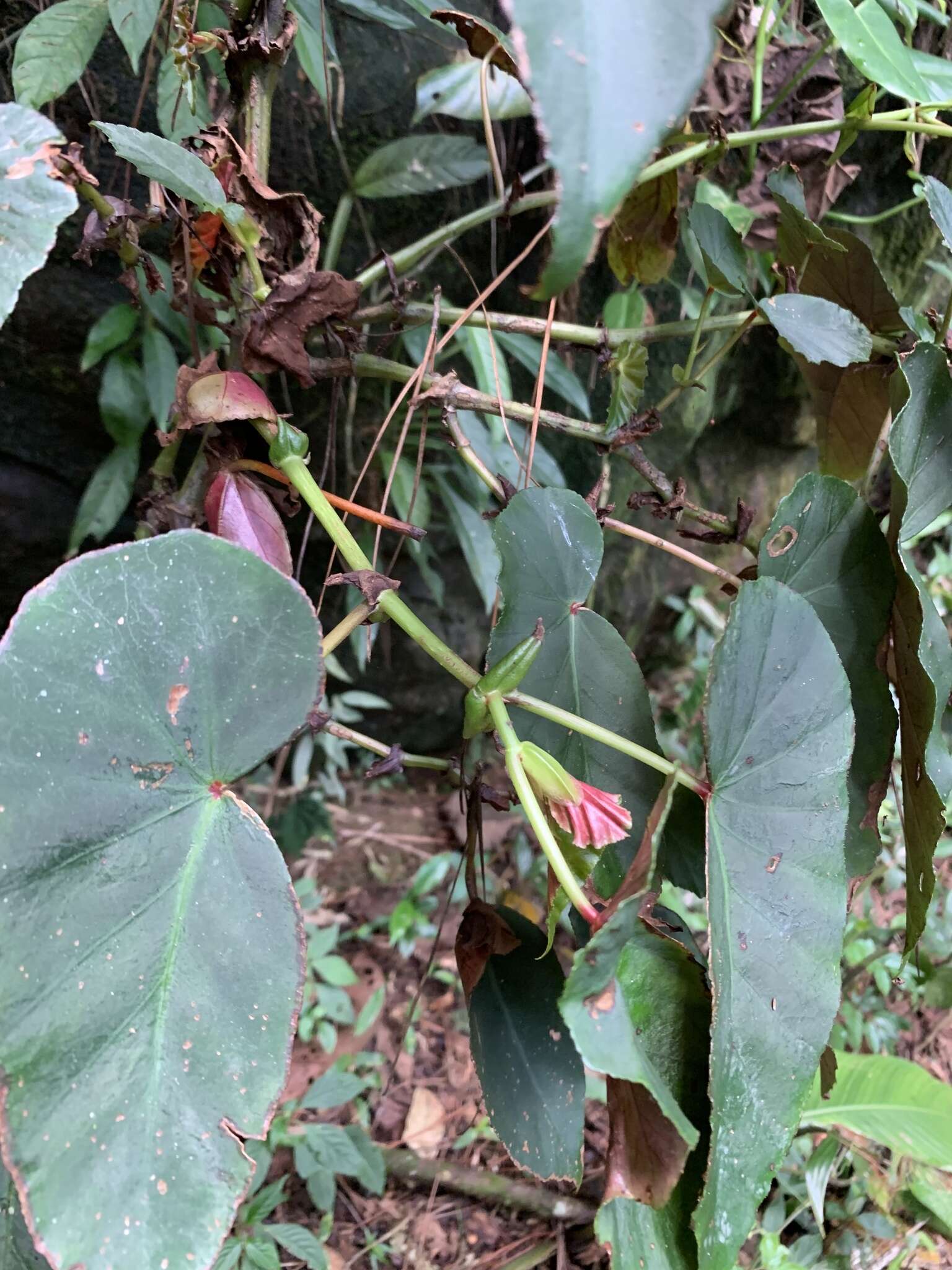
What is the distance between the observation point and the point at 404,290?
0.61 m

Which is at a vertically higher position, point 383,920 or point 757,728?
point 757,728

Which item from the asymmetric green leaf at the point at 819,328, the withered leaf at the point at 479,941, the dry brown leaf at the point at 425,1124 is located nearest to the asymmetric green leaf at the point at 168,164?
the asymmetric green leaf at the point at 819,328

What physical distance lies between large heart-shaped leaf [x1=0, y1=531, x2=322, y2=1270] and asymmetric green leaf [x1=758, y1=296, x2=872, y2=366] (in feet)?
1.39

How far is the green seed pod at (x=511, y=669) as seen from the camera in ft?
1.39

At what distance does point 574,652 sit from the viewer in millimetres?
531

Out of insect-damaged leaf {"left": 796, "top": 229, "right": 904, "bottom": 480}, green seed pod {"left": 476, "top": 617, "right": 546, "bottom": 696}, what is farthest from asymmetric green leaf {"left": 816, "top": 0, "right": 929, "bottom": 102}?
green seed pod {"left": 476, "top": 617, "right": 546, "bottom": 696}

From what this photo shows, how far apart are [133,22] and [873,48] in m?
0.56

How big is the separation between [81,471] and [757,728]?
1.10 m

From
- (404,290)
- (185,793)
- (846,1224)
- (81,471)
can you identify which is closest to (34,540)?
(81,471)

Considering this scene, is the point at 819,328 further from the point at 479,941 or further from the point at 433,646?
the point at 479,941

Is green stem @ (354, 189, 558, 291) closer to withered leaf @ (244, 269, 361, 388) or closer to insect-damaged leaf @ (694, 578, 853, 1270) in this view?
withered leaf @ (244, 269, 361, 388)

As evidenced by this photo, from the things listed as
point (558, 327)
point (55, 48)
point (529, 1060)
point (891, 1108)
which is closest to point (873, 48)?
point (558, 327)

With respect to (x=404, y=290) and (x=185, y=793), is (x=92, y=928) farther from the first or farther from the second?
(x=404, y=290)

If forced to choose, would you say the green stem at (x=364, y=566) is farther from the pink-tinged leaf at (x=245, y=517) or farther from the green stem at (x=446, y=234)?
the green stem at (x=446, y=234)
